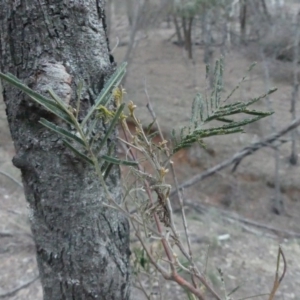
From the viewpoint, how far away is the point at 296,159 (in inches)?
244

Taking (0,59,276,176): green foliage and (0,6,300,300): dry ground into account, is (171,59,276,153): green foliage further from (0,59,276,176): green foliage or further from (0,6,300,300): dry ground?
(0,6,300,300): dry ground

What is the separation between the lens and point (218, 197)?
6047mm

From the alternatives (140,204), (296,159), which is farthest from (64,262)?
(296,159)

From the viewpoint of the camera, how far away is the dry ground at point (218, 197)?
2203 mm

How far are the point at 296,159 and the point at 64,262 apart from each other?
18.8 feet

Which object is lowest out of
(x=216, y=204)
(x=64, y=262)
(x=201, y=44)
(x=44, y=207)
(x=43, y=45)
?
(x=216, y=204)

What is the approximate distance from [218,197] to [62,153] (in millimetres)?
5379

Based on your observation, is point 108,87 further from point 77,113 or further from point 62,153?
point 62,153

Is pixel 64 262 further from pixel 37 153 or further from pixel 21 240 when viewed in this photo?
pixel 21 240

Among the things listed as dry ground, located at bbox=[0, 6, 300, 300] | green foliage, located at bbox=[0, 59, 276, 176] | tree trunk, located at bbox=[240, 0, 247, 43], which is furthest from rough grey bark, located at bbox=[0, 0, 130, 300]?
tree trunk, located at bbox=[240, 0, 247, 43]

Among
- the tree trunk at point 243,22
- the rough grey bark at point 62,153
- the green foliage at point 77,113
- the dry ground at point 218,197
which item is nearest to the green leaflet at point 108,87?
the green foliage at point 77,113

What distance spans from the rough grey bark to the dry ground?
0.60m

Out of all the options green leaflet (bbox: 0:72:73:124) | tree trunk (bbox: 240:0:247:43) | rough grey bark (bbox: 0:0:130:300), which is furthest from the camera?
tree trunk (bbox: 240:0:247:43)

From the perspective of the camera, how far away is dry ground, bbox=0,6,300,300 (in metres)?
Answer: 2.20
